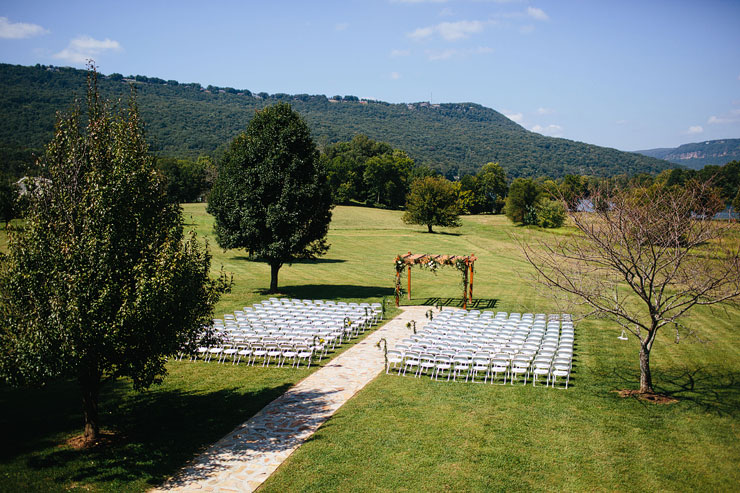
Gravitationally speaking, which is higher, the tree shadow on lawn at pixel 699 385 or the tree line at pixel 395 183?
the tree line at pixel 395 183

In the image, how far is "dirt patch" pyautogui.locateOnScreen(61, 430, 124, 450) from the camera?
10049 mm

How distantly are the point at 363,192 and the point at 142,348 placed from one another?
8426 cm

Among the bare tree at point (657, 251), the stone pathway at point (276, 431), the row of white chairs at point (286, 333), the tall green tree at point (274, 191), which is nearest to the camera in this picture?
the stone pathway at point (276, 431)

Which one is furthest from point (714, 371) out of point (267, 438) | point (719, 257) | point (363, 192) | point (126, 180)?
point (363, 192)

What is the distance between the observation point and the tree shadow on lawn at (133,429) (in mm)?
9227

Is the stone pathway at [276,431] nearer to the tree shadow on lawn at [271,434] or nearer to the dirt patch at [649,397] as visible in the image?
the tree shadow on lawn at [271,434]

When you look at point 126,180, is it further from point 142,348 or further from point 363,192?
point 363,192

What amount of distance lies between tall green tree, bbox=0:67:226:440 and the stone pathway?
226 centimetres

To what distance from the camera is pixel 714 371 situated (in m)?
15.7

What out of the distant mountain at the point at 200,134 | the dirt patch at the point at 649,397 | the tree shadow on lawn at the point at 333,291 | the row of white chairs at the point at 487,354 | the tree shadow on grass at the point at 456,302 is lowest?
the tree shadow on lawn at the point at 333,291

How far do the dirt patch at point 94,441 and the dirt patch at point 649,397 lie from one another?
42.2ft

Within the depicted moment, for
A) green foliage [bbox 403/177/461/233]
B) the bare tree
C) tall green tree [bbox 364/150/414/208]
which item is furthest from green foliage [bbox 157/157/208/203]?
the bare tree

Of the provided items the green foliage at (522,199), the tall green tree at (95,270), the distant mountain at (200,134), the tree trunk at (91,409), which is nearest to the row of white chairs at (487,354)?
the tall green tree at (95,270)

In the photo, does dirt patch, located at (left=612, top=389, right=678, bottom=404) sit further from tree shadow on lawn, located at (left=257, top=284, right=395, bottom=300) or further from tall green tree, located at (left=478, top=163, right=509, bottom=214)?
tall green tree, located at (left=478, top=163, right=509, bottom=214)
